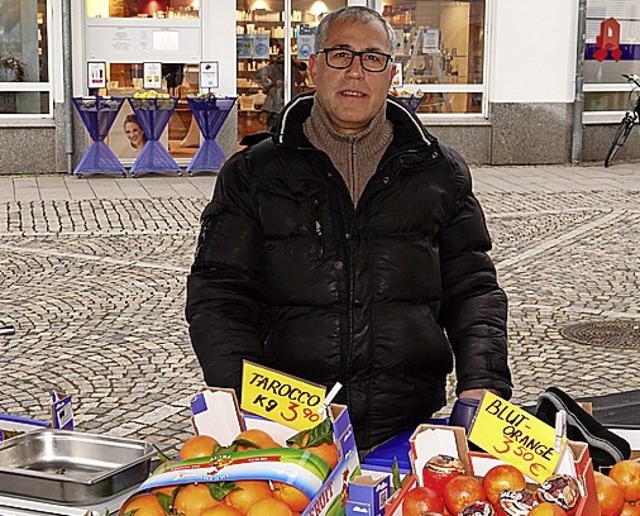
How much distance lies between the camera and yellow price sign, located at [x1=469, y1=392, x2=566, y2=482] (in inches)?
94.1

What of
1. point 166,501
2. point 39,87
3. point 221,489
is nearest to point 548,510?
point 221,489

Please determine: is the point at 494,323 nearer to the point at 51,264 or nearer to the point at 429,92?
the point at 51,264

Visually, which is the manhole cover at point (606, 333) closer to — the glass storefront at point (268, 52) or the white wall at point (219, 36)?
the white wall at point (219, 36)

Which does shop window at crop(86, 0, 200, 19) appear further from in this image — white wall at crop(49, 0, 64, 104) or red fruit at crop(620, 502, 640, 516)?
red fruit at crop(620, 502, 640, 516)

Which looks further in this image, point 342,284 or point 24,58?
point 24,58

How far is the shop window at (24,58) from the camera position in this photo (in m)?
16.0

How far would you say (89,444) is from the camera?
9.62 ft

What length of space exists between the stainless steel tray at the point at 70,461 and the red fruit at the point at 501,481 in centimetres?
83

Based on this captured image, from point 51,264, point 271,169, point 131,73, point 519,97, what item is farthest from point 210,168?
point 271,169

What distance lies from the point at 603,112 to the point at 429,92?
2798 mm

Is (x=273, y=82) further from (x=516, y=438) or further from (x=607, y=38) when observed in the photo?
(x=516, y=438)

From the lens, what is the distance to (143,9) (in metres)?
16.6

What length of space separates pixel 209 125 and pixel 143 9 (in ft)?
6.77

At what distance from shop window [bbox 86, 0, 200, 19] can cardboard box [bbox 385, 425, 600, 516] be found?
1463 cm
